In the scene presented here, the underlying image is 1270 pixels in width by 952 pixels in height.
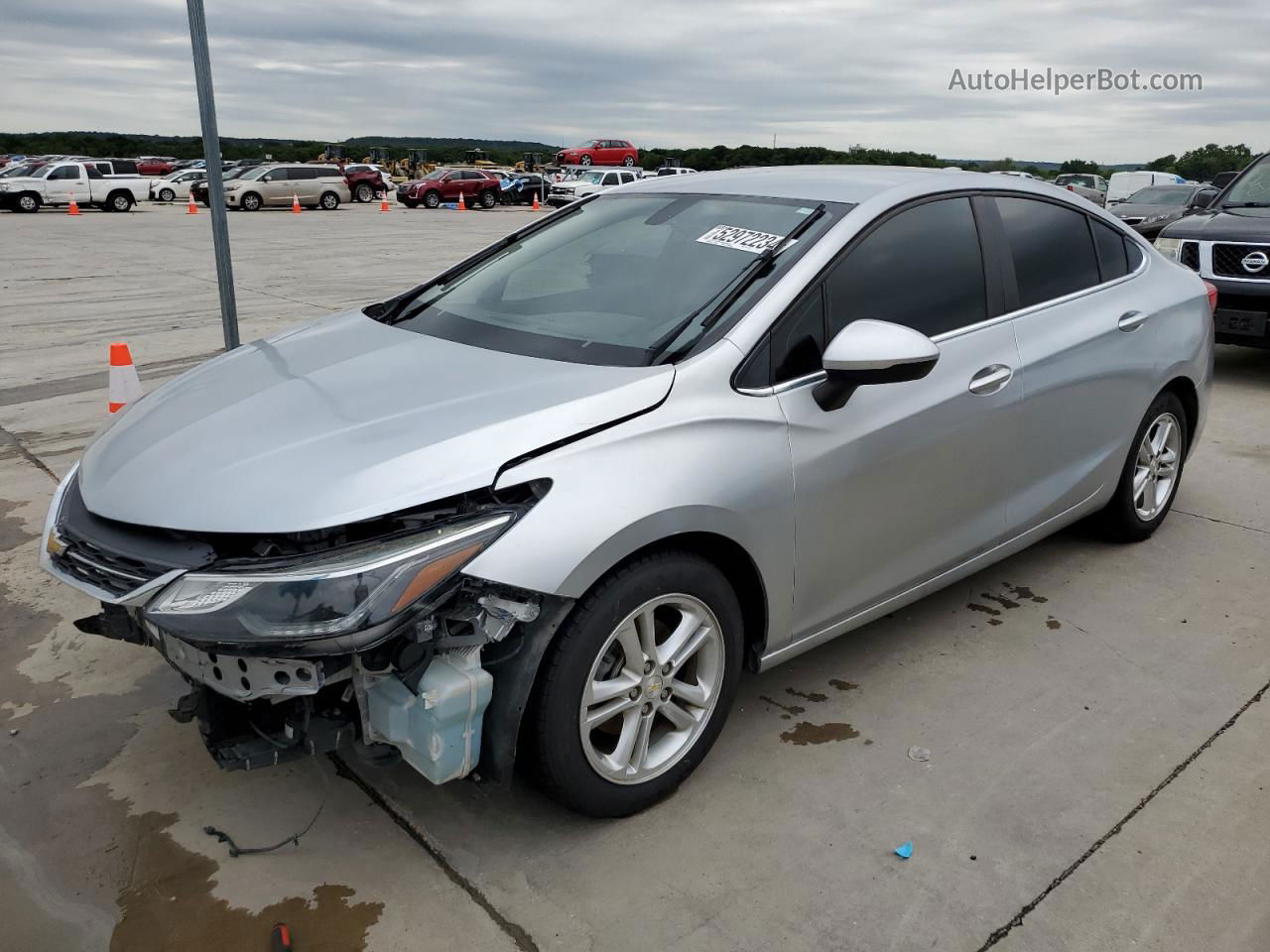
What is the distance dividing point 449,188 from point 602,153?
44.1 feet

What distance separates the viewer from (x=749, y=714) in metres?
3.32

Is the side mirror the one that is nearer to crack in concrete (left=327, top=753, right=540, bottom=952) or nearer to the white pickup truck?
crack in concrete (left=327, top=753, right=540, bottom=952)

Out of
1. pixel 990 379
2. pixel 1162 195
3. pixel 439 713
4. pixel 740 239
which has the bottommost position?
pixel 439 713

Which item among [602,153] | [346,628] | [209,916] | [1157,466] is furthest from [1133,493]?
[602,153]

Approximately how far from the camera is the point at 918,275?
3.36 metres

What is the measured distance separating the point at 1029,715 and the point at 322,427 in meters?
2.37

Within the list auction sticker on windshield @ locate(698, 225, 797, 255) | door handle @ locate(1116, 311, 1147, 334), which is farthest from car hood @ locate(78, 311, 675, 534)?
door handle @ locate(1116, 311, 1147, 334)

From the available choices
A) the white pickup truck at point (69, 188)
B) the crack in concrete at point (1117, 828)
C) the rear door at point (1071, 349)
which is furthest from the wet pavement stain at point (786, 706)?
the white pickup truck at point (69, 188)

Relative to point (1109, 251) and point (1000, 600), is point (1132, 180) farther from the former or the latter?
point (1000, 600)

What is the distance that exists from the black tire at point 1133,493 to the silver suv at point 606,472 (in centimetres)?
45

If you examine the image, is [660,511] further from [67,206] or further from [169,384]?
[67,206]

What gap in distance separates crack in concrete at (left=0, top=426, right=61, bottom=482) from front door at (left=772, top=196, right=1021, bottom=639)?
4.33 metres

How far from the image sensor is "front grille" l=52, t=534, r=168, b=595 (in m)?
2.36

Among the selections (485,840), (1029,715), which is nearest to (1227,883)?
(1029,715)
